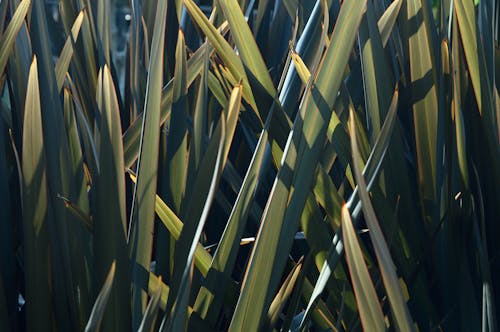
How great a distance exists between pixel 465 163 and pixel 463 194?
3cm

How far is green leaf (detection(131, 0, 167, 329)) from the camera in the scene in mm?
578

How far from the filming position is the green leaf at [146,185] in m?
0.58

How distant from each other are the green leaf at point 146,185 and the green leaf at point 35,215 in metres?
0.08

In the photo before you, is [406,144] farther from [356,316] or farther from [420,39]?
[356,316]

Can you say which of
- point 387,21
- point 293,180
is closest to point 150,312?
point 293,180

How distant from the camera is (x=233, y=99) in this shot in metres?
0.56

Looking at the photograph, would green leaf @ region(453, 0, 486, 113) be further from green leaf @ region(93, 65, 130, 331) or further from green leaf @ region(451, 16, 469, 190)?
green leaf @ region(93, 65, 130, 331)

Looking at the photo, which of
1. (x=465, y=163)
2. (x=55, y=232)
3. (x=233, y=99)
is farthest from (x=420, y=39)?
(x=55, y=232)

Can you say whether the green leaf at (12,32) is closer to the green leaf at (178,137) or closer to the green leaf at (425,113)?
the green leaf at (178,137)

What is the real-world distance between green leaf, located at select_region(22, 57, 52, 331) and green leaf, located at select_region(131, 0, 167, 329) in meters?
0.08

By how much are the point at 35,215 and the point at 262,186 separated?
0.30 metres

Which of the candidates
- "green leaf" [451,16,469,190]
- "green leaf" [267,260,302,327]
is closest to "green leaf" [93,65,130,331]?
"green leaf" [267,260,302,327]

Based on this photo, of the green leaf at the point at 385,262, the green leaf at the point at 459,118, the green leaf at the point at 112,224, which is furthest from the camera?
the green leaf at the point at 459,118

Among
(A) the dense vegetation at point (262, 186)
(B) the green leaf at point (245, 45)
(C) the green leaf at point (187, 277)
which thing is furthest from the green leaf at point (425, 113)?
(C) the green leaf at point (187, 277)
